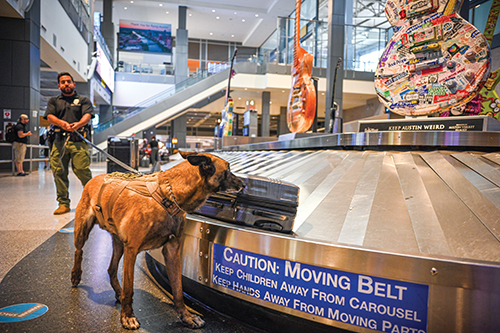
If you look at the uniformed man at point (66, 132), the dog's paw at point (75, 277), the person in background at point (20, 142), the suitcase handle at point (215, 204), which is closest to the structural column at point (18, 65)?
the person in background at point (20, 142)

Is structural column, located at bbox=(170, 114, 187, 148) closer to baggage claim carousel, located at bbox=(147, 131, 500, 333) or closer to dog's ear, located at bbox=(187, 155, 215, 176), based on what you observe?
baggage claim carousel, located at bbox=(147, 131, 500, 333)

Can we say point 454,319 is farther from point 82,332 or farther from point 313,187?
point 82,332

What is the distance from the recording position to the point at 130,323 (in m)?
1.54

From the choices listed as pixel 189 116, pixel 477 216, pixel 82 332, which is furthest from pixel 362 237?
A: pixel 189 116

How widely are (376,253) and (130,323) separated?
112cm

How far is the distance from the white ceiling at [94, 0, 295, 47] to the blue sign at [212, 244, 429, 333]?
24.4m

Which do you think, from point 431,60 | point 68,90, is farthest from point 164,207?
point 68,90

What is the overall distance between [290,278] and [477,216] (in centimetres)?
84

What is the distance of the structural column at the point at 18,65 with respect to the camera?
394 inches

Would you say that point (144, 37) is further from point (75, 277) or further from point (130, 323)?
point (130, 323)

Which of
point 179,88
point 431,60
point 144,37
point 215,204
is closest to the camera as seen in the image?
point 215,204

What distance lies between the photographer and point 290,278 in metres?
1.40

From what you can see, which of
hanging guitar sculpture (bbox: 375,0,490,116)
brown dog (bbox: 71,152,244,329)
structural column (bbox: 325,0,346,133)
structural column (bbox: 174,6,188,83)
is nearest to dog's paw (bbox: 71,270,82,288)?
brown dog (bbox: 71,152,244,329)

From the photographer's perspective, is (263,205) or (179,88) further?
(179,88)
